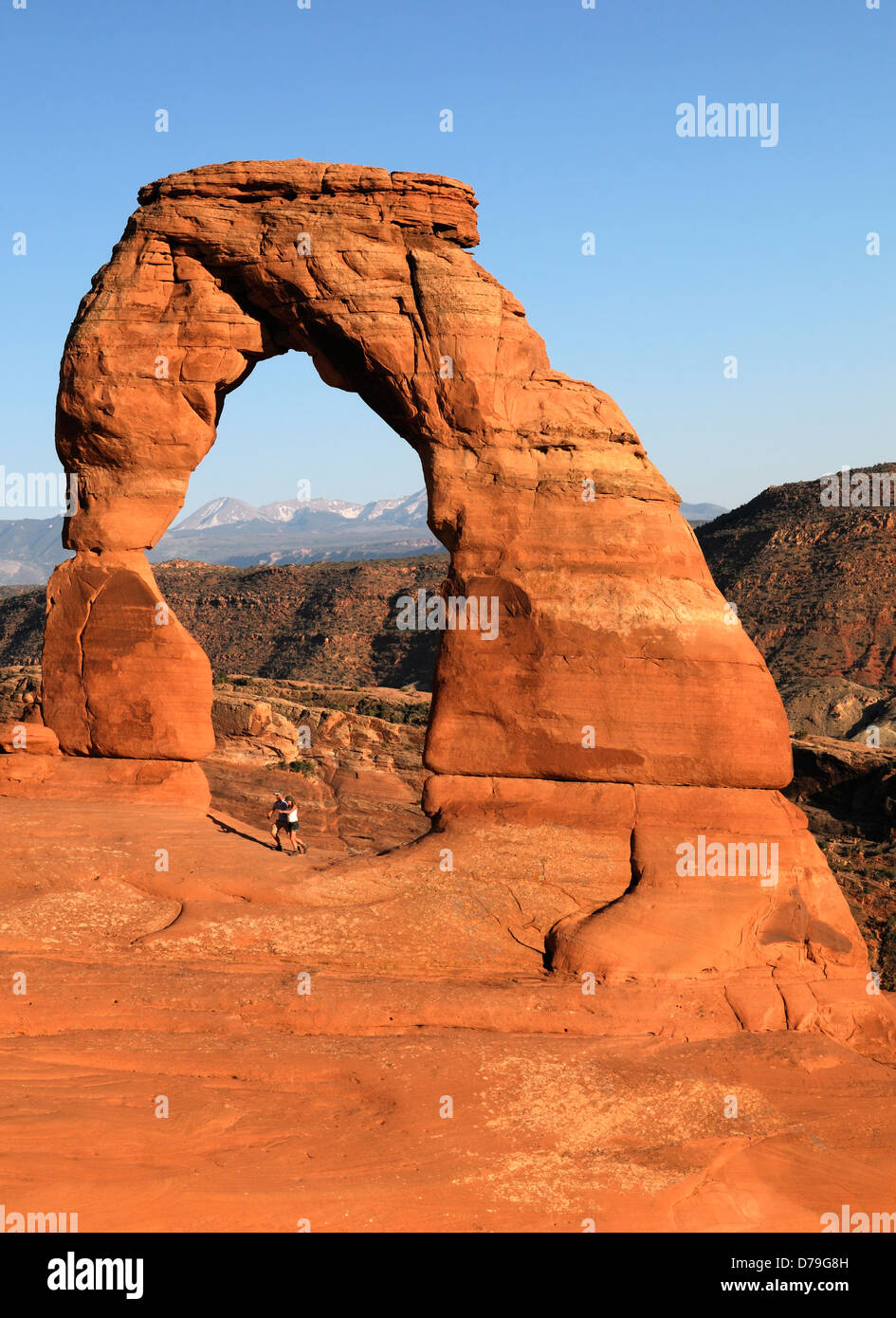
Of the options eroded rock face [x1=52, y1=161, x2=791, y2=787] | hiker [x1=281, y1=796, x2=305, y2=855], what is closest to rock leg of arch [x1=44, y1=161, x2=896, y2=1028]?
eroded rock face [x1=52, y1=161, x2=791, y2=787]

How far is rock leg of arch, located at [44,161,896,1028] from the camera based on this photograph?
1273cm

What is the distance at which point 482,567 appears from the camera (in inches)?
550

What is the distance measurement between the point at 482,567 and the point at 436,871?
3.44 metres

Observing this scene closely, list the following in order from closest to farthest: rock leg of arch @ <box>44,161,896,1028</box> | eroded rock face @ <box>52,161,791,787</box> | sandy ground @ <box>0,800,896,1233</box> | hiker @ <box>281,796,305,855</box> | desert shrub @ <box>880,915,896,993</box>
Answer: sandy ground @ <box>0,800,896,1233</box>, rock leg of arch @ <box>44,161,896,1028</box>, eroded rock face @ <box>52,161,791,787</box>, hiker @ <box>281,796,305,855</box>, desert shrub @ <box>880,915,896,993</box>

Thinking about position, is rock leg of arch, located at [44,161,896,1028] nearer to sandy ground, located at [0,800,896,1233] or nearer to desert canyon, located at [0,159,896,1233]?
desert canyon, located at [0,159,896,1233]

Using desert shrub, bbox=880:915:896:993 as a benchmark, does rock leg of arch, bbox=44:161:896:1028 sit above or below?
above

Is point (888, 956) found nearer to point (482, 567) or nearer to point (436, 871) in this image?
point (436, 871)

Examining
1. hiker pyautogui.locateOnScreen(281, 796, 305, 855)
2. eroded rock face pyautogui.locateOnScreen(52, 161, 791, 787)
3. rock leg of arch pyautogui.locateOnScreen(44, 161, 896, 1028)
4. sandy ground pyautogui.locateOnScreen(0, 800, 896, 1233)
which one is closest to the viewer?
sandy ground pyautogui.locateOnScreen(0, 800, 896, 1233)

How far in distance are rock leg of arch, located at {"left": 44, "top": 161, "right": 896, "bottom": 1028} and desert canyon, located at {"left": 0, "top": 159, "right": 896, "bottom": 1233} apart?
0.13ft

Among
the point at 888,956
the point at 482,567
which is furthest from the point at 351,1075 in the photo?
the point at 888,956

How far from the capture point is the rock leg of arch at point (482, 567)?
41.8 ft

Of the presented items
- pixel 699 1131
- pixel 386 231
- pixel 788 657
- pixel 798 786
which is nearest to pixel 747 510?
pixel 788 657

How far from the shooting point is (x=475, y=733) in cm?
1366

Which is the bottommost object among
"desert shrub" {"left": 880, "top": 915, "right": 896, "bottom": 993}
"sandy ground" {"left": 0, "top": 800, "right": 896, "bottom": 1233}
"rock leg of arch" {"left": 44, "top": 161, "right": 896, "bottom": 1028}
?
"desert shrub" {"left": 880, "top": 915, "right": 896, "bottom": 993}
